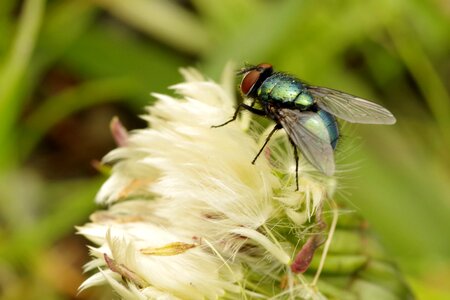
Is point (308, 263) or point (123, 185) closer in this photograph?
point (308, 263)

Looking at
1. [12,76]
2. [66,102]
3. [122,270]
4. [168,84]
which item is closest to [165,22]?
[168,84]

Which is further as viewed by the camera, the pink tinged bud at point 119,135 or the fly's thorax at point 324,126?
the pink tinged bud at point 119,135

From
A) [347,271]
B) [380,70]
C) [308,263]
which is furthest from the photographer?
[380,70]

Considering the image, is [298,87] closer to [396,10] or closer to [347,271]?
[347,271]

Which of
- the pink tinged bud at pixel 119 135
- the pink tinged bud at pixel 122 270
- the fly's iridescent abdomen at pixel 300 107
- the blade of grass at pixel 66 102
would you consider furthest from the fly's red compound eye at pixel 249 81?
the blade of grass at pixel 66 102

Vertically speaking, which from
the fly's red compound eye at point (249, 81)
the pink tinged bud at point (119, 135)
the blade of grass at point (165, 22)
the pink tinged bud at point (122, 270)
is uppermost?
the blade of grass at point (165, 22)

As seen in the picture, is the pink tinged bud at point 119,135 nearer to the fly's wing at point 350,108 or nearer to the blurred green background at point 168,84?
the fly's wing at point 350,108

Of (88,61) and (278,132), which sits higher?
(88,61)

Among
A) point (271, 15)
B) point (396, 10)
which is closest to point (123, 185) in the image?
point (271, 15)
